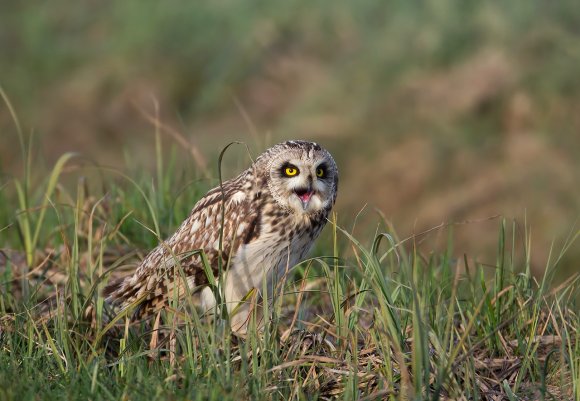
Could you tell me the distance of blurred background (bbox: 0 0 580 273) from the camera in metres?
11.4

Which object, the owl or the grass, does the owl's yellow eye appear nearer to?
the owl

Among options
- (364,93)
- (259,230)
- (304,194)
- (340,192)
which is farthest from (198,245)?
(364,93)

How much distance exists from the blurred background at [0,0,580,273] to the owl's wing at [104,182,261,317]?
4.11 m

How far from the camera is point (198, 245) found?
5.06 metres

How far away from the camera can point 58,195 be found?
6.08 meters

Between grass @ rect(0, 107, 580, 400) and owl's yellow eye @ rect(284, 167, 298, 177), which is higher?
owl's yellow eye @ rect(284, 167, 298, 177)

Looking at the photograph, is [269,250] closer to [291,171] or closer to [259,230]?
[259,230]

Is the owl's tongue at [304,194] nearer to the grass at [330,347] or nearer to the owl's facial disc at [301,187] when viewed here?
the owl's facial disc at [301,187]

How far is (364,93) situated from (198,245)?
8.04m

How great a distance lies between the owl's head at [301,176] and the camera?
4867mm

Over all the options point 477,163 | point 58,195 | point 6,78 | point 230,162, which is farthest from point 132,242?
point 6,78

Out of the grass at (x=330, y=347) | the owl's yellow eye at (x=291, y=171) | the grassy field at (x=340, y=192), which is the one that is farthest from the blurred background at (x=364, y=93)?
the grass at (x=330, y=347)

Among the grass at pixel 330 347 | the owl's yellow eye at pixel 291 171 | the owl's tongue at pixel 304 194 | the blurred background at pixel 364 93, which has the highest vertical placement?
the owl's yellow eye at pixel 291 171

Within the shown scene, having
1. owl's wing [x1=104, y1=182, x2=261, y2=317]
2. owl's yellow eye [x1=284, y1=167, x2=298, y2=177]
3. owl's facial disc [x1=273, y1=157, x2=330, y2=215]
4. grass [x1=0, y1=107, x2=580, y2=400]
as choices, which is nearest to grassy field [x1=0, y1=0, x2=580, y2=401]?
grass [x1=0, y1=107, x2=580, y2=400]
